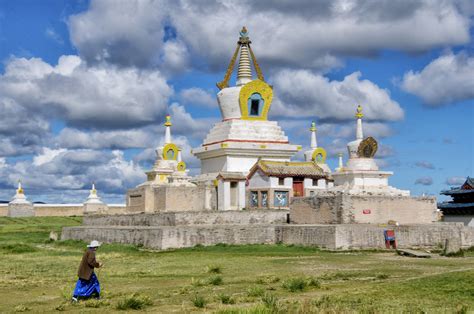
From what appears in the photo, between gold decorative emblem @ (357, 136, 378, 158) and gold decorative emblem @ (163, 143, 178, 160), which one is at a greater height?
gold decorative emblem @ (163, 143, 178, 160)

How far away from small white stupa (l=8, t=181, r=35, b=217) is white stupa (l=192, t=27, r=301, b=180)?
22819 mm

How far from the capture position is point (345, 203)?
80.2 feet

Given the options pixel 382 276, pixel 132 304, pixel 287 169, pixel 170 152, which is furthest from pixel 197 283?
pixel 170 152

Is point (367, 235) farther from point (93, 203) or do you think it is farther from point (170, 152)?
point (93, 203)

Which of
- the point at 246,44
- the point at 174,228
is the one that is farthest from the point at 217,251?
the point at 246,44

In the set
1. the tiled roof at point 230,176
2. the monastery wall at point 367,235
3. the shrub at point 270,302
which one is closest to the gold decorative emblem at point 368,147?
the tiled roof at point 230,176

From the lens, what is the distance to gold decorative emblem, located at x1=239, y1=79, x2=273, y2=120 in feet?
114

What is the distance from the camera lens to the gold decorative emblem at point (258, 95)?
34.7m

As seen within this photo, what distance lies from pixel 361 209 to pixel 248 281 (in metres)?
11.6

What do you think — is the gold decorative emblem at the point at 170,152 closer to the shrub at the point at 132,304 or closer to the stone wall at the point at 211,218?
the stone wall at the point at 211,218

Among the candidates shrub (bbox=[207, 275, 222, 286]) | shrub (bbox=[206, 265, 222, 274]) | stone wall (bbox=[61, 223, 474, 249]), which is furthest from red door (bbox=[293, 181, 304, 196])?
shrub (bbox=[207, 275, 222, 286])

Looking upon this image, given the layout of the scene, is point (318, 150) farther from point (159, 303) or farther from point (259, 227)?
point (159, 303)

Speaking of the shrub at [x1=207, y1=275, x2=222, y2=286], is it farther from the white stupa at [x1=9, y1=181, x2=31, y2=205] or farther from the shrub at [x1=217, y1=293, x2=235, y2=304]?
the white stupa at [x1=9, y1=181, x2=31, y2=205]

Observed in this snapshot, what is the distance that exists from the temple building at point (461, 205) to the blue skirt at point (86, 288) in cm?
2638
